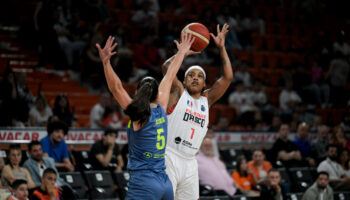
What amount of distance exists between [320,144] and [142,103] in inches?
329

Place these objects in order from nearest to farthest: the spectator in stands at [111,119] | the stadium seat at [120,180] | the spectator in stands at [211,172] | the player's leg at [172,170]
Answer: the player's leg at [172,170] < the stadium seat at [120,180] < the spectator in stands at [211,172] < the spectator in stands at [111,119]

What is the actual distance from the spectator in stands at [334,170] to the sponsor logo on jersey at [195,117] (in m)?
5.56

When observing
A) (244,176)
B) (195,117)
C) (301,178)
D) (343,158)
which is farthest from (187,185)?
(343,158)

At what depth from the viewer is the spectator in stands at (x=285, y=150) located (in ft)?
37.8

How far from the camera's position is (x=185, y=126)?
20.9 feet

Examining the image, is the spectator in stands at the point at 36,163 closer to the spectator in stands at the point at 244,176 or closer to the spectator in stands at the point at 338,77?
the spectator in stands at the point at 244,176

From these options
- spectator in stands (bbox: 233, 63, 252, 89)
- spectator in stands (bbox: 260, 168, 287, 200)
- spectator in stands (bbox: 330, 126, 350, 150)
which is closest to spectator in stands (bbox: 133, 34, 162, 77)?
spectator in stands (bbox: 233, 63, 252, 89)

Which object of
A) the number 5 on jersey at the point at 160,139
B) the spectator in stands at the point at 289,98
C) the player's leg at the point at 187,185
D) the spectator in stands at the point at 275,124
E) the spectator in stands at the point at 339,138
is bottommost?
the player's leg at the point at 187,185

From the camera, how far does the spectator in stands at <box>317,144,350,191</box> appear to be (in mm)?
11328

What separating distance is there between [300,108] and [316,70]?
A: 2603 millimetres

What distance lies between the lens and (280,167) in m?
11.3

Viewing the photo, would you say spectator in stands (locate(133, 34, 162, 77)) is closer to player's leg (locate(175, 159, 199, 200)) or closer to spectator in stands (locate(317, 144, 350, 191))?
spectator in stands (locate(317, 144, 350, 191))

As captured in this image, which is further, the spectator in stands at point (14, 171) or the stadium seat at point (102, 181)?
the stadium seat at point (102, 181)

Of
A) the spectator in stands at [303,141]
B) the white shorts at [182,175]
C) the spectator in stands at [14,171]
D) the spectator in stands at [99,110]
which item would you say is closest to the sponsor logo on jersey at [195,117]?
the white shorts at [182,175]
